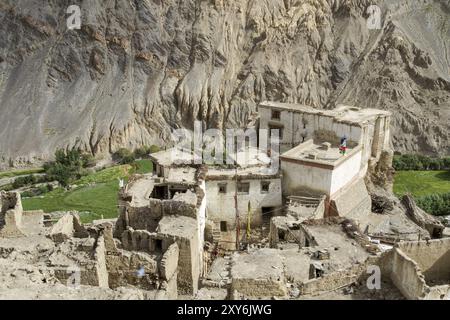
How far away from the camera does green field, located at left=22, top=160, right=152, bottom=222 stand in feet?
153

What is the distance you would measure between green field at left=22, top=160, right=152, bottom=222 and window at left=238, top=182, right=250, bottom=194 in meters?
15.3

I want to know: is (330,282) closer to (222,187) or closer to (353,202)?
(222,187)

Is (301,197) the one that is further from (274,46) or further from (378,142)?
(274,46)

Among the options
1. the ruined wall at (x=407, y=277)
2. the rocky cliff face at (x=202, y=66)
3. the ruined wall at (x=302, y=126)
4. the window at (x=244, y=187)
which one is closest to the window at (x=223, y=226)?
the window at (x=244, y=187)

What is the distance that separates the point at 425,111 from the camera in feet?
241

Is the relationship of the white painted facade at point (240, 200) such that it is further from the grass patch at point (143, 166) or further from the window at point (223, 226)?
the grass patch at point (143, 166)

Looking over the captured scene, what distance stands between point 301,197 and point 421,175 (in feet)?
93.8

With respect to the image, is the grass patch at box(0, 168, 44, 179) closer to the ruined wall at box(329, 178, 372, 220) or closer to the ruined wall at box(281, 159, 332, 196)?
the ruined wall at box(281, 159, 332, 196)

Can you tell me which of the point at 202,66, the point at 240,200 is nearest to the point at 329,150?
the point at 240,200

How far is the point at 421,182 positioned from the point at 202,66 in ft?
114

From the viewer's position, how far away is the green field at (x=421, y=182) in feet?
171

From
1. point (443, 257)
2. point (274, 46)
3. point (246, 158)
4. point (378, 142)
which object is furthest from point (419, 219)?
point (274, 46)

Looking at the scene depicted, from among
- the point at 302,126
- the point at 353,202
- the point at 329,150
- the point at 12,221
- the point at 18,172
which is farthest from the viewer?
the point at 18,172

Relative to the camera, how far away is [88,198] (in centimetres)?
5053
